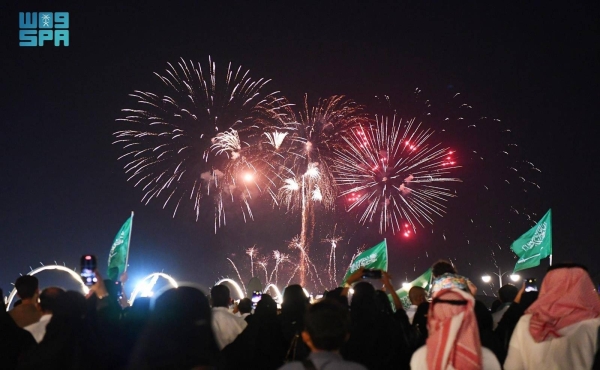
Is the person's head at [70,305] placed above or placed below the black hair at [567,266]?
below

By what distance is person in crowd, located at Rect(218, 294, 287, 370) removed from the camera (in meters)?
→ 6.86

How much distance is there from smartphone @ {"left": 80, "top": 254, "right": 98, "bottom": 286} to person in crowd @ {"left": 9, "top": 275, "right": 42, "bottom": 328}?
1.68ft

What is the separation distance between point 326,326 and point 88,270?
12.1 ft

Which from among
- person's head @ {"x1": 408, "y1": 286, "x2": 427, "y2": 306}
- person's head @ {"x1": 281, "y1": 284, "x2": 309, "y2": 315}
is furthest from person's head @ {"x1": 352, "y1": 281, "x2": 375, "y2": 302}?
person's head @ {"x1": 408, "y1": 286, "x2": 427, "y2": 306}

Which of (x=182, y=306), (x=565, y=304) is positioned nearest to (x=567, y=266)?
(x=565, y=304)

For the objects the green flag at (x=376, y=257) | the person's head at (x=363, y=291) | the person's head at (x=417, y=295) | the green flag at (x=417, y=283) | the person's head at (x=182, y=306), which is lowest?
the green flag at (x=417, y=283)

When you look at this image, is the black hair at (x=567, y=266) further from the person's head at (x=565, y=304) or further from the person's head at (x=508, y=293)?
the person's head at (x=508, y=293)

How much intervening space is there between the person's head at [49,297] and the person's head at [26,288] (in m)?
1.22

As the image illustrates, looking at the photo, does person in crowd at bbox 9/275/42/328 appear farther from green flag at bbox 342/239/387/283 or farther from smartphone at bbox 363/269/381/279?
green flag at bbox 342/239/387/283

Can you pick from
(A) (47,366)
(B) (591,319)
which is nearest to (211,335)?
(A) (47,366)

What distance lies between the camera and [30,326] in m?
6.08

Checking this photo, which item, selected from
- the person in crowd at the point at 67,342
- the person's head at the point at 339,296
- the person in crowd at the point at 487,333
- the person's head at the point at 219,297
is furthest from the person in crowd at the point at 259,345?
the person in crowd at the point at 487,333

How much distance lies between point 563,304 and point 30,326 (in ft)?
14.9

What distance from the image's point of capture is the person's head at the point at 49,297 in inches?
201
